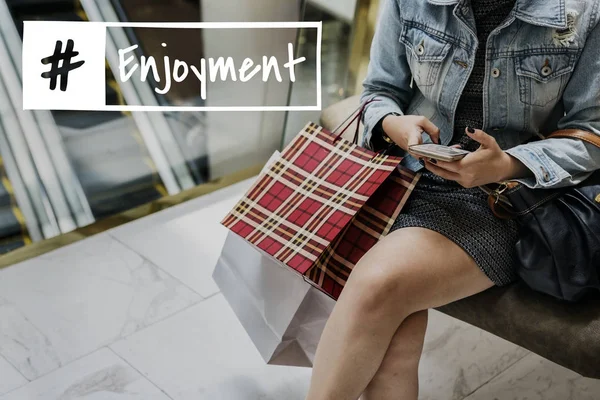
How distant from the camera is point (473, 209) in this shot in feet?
4.99

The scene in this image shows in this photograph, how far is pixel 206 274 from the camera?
2.33 metres

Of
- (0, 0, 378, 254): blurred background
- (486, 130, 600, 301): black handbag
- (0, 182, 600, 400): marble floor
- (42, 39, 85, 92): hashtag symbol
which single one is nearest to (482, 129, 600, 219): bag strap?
(486, 130, 600, 301): black handbag

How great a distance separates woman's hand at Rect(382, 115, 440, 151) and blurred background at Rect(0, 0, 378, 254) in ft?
4.26

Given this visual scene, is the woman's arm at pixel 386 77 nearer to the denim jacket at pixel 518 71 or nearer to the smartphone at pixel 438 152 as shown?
the denim jacket at pixel 518 71

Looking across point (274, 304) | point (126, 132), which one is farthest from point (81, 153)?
point (274, 304)

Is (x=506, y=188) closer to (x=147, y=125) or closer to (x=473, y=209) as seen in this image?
(x=473, y=209)

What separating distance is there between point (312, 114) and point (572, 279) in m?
1.90

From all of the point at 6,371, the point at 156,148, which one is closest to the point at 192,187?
the point at 156,148

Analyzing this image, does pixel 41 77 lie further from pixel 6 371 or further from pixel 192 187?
pixel 6 371

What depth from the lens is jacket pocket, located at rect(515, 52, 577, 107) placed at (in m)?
1.46

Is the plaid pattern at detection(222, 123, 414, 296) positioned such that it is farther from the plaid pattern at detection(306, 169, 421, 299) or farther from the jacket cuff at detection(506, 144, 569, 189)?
the jacket cuff at detection(506, 144, 569, 189)

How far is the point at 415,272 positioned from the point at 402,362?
0.63 ft

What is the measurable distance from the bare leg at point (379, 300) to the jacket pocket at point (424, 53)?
0.36 meters

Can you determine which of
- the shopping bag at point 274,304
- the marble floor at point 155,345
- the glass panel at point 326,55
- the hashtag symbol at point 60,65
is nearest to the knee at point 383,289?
the shopping bag at point 274,304
